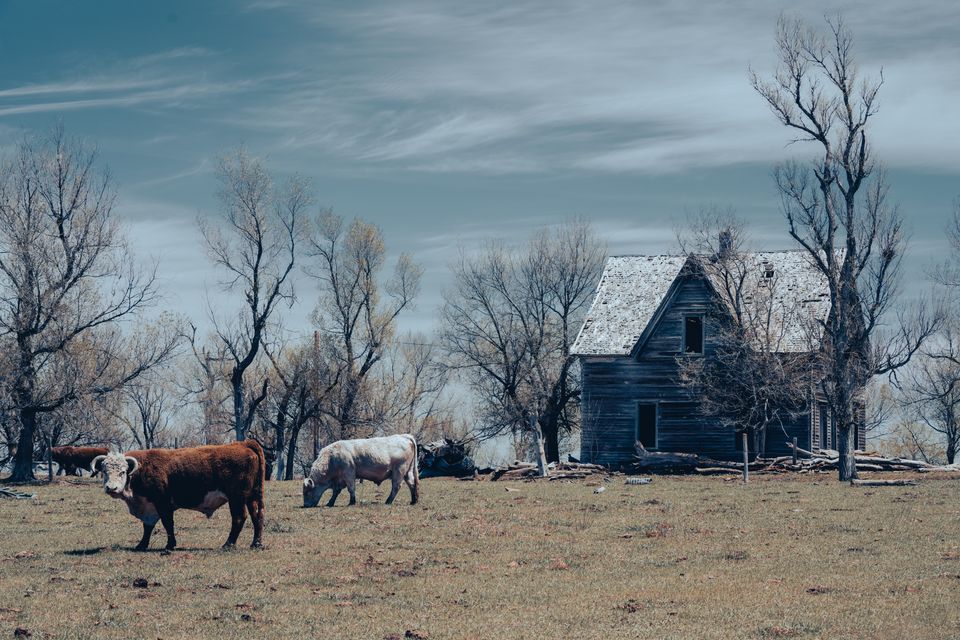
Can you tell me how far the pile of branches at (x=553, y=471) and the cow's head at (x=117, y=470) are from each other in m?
25.3

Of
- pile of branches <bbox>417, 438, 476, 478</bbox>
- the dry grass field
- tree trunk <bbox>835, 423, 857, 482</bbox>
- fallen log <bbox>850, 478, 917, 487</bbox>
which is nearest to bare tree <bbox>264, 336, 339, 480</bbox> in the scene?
pile of branches <bbox>417, 438, 476, 478</bbox>

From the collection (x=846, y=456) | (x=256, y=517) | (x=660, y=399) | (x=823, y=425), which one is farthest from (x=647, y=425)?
(x=256, y=517)

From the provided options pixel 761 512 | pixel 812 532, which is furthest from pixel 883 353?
pixel 812 532

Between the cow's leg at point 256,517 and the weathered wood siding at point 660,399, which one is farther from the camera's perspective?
the weathered wood siding at point 660,399

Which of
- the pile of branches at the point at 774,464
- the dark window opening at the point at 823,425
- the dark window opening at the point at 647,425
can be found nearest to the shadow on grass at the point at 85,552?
the pile of branches at the point at 774,464

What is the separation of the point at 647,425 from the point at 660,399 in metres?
1.62

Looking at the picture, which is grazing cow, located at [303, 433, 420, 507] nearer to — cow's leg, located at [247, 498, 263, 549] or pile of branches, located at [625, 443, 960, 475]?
cow's leg, located at [247, 498, 263, 549]

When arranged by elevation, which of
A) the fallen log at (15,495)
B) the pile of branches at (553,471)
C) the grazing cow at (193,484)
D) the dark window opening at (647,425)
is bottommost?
the fallen log at (15,495)

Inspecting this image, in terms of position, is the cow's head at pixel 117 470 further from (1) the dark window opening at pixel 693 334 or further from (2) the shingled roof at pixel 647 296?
(1) the dark window opening at pixel 693 334

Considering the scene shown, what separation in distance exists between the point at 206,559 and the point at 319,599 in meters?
3.89

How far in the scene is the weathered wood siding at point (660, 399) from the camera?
46.3 m

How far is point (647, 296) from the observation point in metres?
49.8

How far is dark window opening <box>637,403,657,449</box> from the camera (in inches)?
1886

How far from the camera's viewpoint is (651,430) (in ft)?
158
